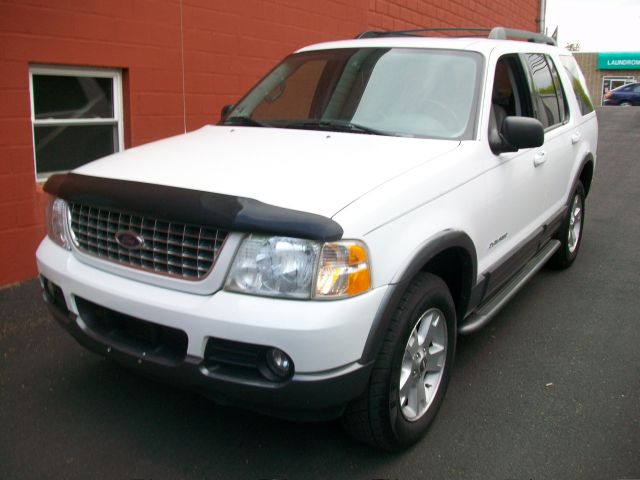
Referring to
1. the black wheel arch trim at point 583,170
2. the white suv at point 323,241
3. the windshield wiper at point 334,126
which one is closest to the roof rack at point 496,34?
the white suv at point 323,241

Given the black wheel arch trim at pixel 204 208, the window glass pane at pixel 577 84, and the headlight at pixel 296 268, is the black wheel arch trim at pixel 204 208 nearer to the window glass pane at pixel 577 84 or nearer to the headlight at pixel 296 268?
the headlight at pixel 296 268

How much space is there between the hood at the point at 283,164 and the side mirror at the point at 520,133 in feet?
1.19

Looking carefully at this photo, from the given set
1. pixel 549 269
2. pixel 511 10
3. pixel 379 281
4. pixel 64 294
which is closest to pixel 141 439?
pixel 64 294

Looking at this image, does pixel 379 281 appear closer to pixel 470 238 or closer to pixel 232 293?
pixel 232 293

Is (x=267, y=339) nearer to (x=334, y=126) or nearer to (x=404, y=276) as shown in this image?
(x=404, y=276)

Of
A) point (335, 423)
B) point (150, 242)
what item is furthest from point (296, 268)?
point (335, 423)

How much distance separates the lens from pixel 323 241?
98.9 inches

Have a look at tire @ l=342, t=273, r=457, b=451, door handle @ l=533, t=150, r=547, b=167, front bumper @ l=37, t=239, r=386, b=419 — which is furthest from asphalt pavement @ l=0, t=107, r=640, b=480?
door handle @ l=533, t=150, r=547, b=167

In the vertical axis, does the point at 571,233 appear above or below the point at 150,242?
below

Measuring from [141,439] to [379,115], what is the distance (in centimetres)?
212

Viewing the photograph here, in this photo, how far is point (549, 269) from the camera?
5953 mm

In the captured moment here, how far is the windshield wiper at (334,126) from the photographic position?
3693 mm

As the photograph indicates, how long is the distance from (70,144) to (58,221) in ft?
8.66

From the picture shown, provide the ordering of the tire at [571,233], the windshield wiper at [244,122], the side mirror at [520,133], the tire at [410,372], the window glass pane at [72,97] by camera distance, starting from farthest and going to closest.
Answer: the tire at [571,233]
the window glass pane at [72,97]
the windshield wiper at [244,122]
the side mirror at [520,133]
the tire at [410,372]
